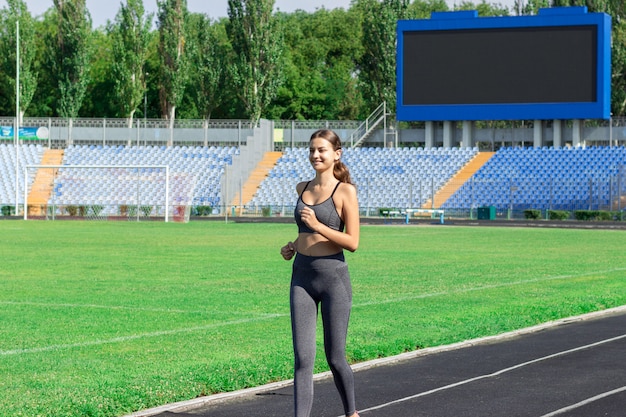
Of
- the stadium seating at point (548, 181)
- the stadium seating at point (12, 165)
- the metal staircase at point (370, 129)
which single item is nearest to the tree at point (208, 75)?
the metal staircase at point (370, 129)

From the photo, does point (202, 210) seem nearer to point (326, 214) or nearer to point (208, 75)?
point (208, 75)

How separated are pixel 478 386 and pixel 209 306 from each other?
7370 millimetres

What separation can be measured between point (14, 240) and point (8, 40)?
4907 centimetres

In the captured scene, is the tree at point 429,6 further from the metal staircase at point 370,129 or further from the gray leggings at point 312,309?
the gray leggings at point 312,309

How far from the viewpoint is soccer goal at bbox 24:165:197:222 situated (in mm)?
61094

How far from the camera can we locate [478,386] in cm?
1042

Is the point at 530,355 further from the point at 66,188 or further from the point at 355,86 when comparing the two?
the point at 355,86

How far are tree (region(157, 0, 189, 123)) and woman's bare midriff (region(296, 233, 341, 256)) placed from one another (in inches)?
2931

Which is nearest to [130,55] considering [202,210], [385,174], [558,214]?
[202,210]

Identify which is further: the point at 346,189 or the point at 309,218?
the point at 346,189

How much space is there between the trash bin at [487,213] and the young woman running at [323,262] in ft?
178

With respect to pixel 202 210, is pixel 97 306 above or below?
below

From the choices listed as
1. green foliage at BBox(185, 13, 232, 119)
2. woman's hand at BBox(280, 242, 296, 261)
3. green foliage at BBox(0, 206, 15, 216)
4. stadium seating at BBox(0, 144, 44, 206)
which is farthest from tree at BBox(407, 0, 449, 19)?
woman's hand at BBox(280, 242, 296, 261)

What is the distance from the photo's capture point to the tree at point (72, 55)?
261 feet
